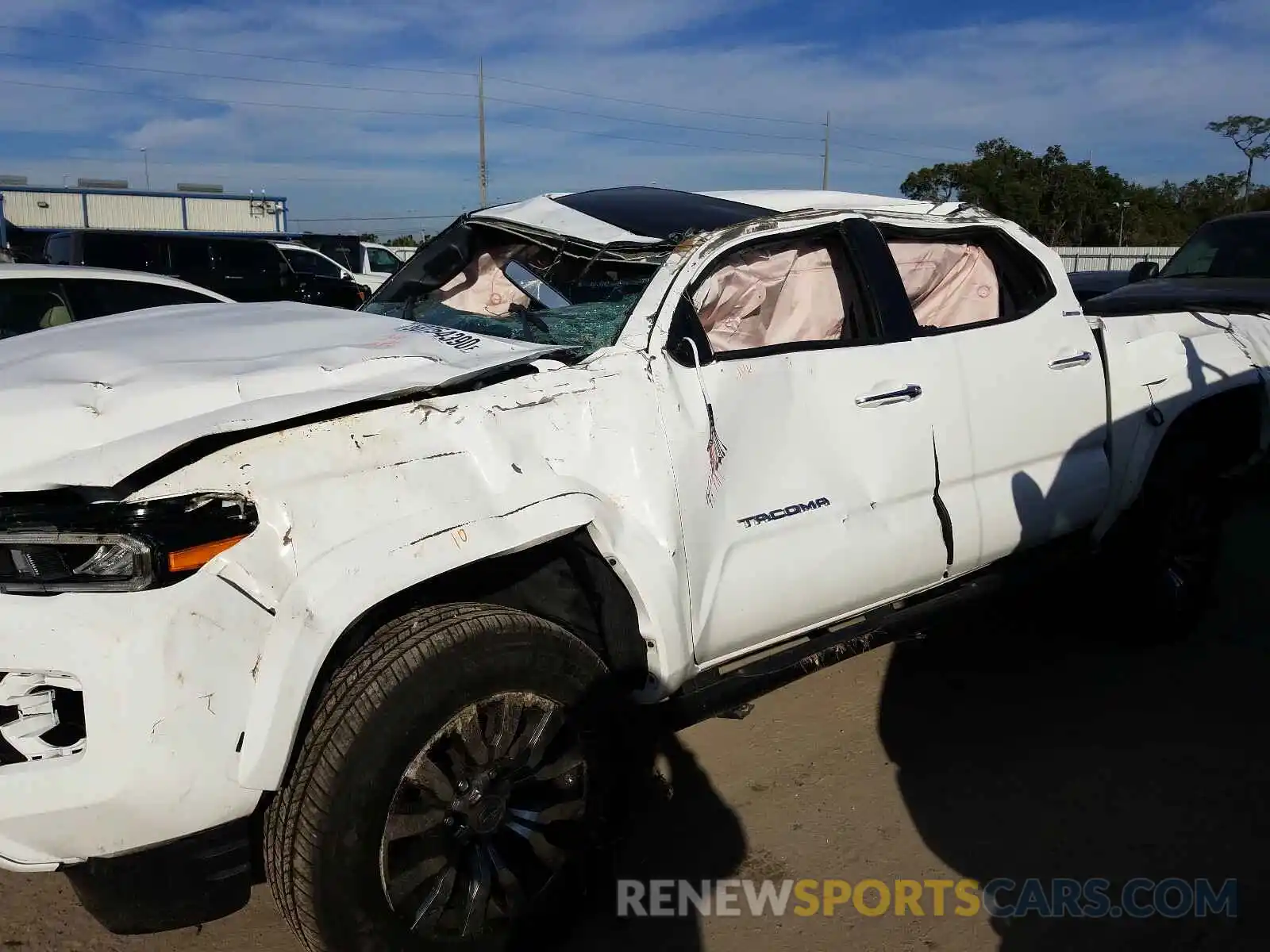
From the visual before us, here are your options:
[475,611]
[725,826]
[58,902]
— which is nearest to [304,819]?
[475,611]

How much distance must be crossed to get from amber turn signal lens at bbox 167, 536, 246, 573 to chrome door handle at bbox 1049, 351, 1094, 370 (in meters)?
3.00

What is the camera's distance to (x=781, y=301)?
3.54 metres

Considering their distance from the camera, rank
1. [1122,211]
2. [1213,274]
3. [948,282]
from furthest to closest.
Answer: [1122,211]
[1213,274]
[948,282]

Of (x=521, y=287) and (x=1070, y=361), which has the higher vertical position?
(x=521, y=287)

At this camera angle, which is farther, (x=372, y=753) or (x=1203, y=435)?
(x=1203, y=435)

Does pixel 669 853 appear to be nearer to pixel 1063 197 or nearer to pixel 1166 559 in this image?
pixel 1166 559

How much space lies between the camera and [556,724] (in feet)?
8.38

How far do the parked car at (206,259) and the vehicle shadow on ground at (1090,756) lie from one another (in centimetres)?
1262

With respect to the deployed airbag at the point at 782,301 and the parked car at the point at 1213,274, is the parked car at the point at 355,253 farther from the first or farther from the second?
the deployed airbag at the point at 782,301

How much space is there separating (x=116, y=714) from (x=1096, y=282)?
43.0ft

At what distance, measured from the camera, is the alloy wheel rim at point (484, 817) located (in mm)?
2324

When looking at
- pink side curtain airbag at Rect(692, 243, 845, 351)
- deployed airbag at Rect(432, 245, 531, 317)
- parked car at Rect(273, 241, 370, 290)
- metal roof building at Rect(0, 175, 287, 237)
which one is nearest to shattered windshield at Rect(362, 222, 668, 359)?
deployed airbag at Rect(432, 245, 531, 317)

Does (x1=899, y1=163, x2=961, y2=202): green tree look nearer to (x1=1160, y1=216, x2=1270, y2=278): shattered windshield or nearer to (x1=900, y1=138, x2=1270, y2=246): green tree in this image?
(x1=900, y1=138, x2=1270, y2=246): green tree

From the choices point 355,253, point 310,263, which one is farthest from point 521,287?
point 355,253
